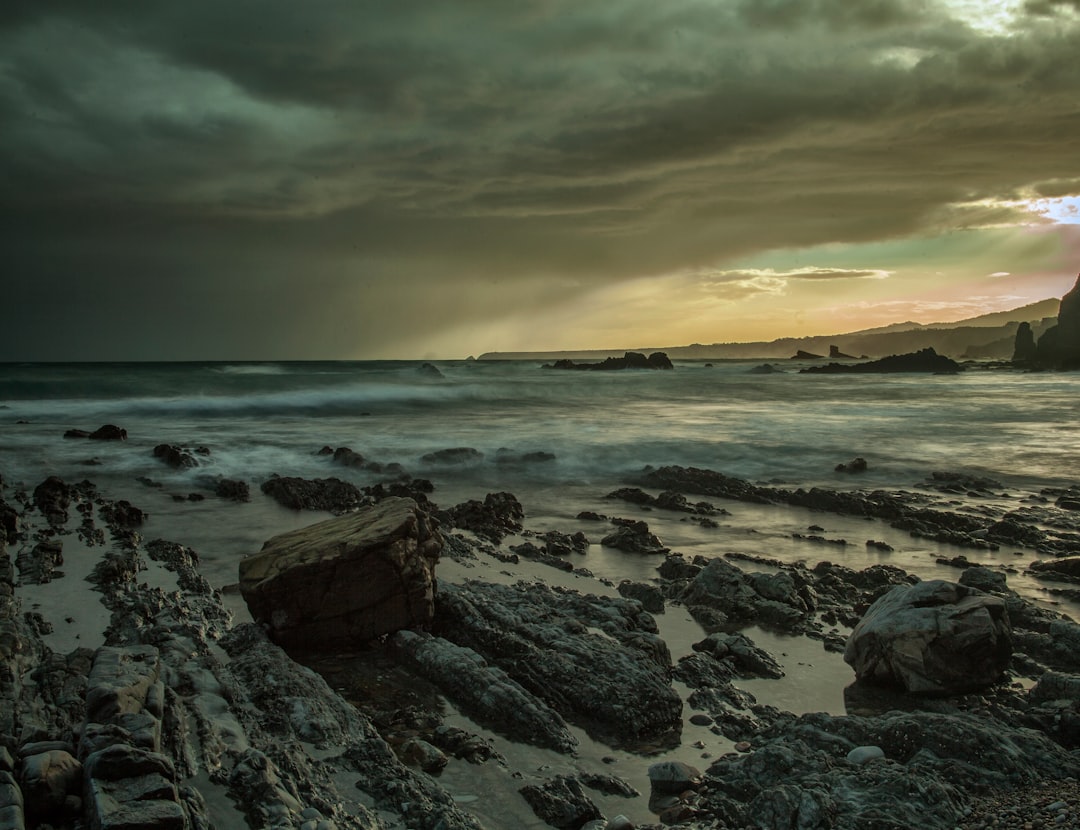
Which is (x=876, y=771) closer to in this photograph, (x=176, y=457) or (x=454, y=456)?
(x=454, y=456)

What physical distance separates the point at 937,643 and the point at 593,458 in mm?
13801

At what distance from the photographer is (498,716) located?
Answer: 5070 mm

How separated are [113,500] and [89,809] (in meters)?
11.9

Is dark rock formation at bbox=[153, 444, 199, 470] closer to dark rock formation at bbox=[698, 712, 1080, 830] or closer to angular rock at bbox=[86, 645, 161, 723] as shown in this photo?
angular rock at bbox=[86, 645, 161, 723]

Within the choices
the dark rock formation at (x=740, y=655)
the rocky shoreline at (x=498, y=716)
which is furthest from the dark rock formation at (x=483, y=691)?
the dark rock formation at (x=740, y=655)

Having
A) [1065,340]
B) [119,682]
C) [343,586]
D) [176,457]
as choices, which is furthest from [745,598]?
[1065,340]

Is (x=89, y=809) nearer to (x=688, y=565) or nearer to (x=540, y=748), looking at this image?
(x=540, y=748)

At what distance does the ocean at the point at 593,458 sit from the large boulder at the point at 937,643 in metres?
0.45

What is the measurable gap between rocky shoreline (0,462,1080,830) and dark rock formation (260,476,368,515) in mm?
4435

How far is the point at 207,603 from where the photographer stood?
7.33 m

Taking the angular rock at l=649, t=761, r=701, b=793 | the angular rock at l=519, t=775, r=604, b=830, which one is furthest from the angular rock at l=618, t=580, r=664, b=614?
the angular rock at l=519, t=775, r=604, b=830

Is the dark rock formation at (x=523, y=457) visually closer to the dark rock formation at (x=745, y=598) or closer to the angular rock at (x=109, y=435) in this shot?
the dark rock formation at (x=745, y=598)

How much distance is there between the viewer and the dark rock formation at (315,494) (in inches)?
518

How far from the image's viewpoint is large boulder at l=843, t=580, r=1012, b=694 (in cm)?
565
